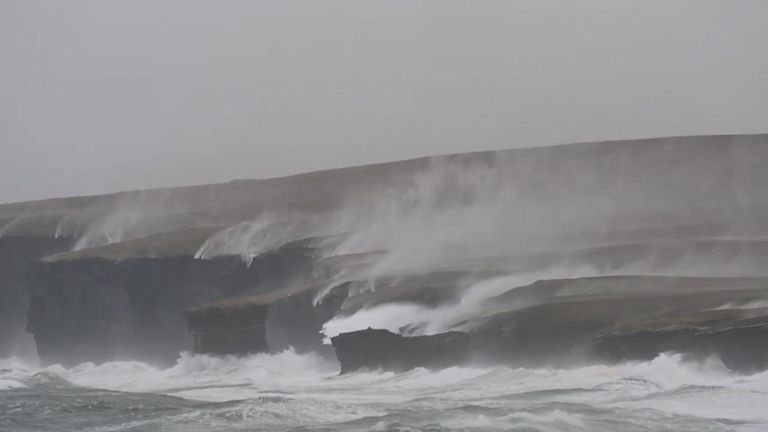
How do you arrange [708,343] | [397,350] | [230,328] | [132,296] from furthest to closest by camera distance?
1. [132,296]
2. [230,328]
3. [397,350]
4. [708,343]

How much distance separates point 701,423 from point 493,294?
20.1 metres

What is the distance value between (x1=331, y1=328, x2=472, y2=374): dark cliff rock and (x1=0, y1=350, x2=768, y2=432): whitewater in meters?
0.50

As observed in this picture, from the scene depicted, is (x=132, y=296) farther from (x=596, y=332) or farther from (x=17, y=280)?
(x=596, y=332)

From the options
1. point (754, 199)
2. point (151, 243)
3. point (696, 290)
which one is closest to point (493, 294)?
point (696, 290)

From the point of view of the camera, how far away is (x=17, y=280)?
79938 mm

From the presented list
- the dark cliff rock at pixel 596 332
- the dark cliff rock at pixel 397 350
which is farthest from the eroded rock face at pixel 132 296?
the dark cliff rock at pixel 596 332

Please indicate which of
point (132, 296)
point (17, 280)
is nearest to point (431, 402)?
point (132, 296)

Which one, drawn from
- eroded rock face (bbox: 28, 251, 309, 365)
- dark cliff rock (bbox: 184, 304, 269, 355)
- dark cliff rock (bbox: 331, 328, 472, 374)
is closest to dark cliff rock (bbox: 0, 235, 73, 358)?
eroded rock face (bbox: 28, 251, 309, 365)

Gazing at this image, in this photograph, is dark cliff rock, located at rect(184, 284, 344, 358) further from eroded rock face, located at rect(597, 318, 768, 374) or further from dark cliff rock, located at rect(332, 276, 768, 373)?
eroded rock face, located at rect(597, 318, 768, 374)

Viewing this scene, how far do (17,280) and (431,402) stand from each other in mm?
47795

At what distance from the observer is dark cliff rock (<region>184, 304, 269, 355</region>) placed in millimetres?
54594

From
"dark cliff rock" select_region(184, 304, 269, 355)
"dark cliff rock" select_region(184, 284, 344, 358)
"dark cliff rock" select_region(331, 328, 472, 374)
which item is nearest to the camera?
"dark cliff rock" select_region(331, 328, 472, 374)

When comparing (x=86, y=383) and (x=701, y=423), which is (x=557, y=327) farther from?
(x=86, y=383)

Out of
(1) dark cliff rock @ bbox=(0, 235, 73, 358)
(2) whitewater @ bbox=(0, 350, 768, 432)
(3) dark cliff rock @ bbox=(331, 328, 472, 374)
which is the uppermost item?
(1) dark cliff rock @ bbox=(0, 235, 73, 358)
